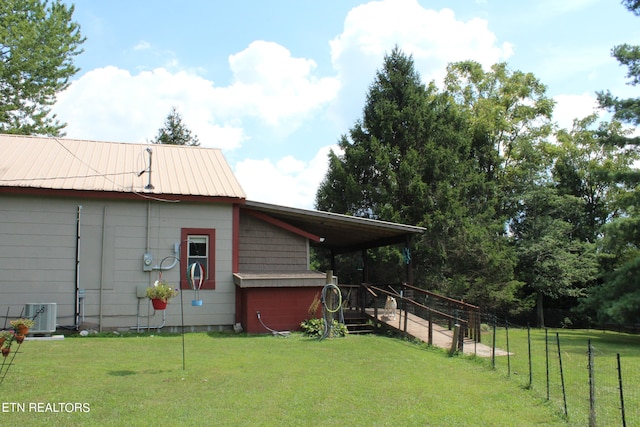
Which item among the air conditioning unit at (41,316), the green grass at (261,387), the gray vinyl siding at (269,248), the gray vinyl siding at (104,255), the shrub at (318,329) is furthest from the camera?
the gray vinyl siding at (269,248)

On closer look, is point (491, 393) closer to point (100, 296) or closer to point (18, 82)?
point (100, 296)

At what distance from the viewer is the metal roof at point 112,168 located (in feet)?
41.4

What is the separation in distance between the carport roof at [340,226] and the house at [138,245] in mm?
75

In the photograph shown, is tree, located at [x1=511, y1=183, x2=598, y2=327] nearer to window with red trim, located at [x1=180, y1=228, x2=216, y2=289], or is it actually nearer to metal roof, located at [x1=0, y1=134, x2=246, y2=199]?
metal roof, located at [x1=0, y1=134, x2=246, y2=199]

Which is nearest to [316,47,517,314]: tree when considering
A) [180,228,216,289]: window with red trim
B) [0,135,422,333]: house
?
[0,135,422,333]: house

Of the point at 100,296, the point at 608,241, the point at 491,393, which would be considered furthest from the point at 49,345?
the point at 608,241

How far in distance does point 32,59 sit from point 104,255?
15.5 m

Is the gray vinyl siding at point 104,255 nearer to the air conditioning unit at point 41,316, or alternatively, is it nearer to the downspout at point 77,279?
the downspout at point 77,279

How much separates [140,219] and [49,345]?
3.66 meters

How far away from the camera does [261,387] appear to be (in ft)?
23.7

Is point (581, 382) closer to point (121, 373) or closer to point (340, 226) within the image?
point (121, 373)

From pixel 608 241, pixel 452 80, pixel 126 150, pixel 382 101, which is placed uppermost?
pixel 452 80

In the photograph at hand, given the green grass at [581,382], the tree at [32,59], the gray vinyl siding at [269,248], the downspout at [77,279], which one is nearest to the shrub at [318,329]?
the gray vinyl siding at [269,248]

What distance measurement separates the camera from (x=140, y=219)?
1290 centimetres
